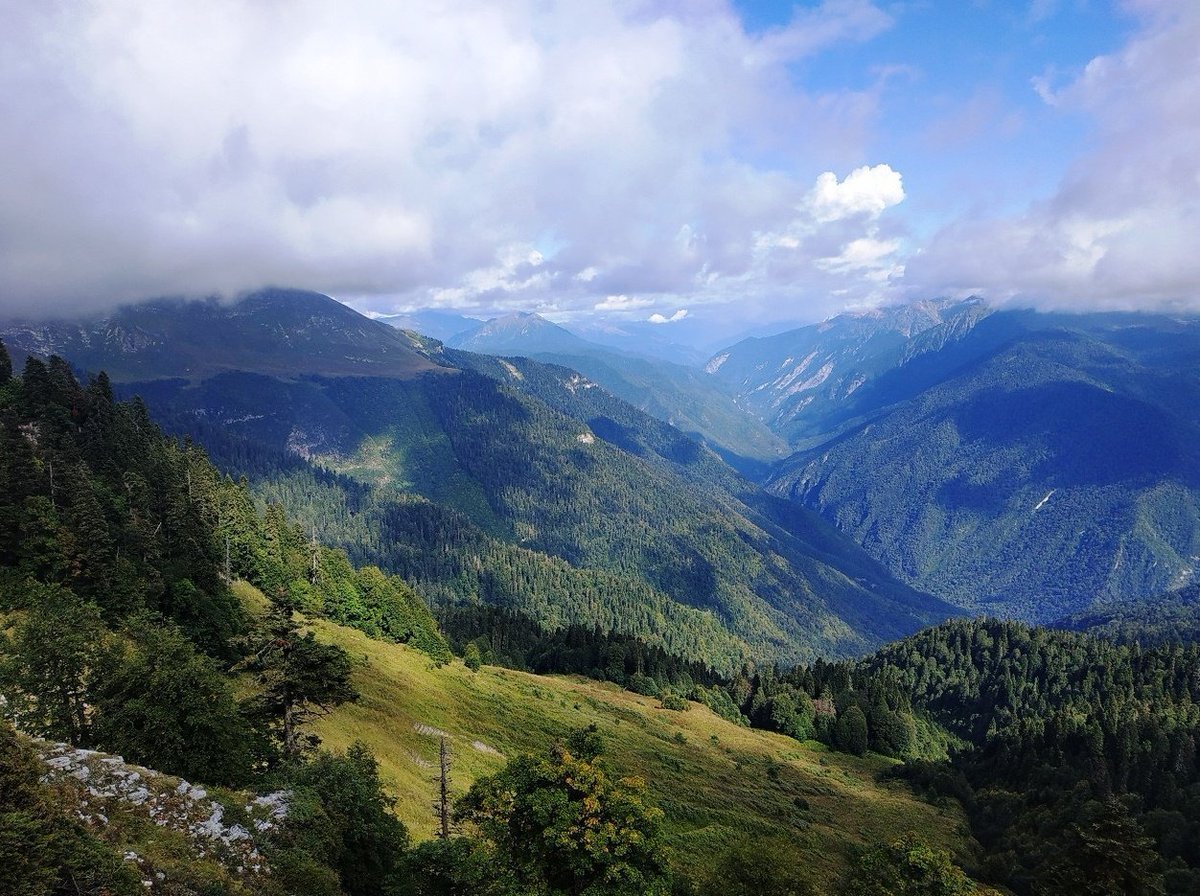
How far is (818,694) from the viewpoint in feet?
465

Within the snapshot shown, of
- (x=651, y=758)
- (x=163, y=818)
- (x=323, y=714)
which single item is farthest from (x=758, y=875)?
(x=651, y=758)

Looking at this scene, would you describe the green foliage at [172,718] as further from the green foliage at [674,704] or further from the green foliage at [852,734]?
the green foliage at [852,734]

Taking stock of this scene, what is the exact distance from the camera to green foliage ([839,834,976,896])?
1089 inches

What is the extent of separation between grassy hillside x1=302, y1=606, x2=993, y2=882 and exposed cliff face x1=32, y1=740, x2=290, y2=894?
19.9 m

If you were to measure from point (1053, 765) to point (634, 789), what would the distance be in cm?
11138

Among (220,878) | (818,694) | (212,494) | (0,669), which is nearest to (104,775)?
(220,878)

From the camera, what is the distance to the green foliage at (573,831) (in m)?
24.1

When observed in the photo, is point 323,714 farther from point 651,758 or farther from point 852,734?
point 852,734

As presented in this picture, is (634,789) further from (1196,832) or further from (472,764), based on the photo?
(1196,832)

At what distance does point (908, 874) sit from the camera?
2842 cm

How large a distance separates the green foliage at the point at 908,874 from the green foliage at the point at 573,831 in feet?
37.2

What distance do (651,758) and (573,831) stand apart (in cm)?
5855

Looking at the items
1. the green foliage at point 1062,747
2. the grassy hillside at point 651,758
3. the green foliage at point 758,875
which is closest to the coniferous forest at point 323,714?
the green foliage at point 758,875

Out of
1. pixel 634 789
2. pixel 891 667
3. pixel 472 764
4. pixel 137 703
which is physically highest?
pixel 137 703
